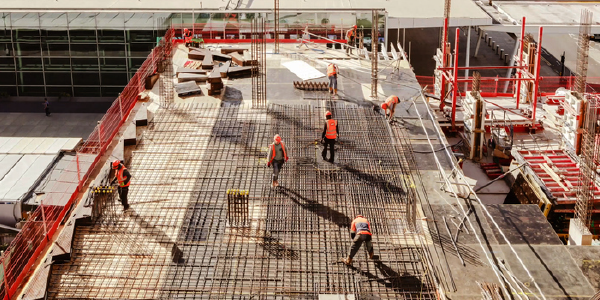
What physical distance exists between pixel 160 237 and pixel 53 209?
3.94 m

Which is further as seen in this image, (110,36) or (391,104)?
(110,36)

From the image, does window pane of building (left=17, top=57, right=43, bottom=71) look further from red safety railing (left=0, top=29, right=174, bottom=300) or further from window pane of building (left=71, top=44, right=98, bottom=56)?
red safety railing (left=0, top=29, right=174, bottom=300)

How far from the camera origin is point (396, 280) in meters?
19.6

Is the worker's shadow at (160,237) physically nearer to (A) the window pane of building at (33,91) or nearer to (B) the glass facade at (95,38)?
(B) the glass facade at (95,38)

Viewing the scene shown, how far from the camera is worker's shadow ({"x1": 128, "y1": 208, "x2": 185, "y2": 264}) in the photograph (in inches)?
815

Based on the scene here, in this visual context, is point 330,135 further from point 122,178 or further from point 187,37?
point 187,37

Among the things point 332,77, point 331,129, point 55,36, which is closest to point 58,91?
point 55,36

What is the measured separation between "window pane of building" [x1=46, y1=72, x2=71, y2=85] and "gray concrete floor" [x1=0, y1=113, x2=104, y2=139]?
2.97 metres

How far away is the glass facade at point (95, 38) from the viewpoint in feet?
153

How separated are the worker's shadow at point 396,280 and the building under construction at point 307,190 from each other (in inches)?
2.3

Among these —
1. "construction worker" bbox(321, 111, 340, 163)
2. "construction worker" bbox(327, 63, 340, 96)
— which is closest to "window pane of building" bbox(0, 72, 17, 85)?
"construction worker" bbox(327, 63, 340, 96)

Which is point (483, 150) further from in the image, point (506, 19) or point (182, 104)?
point (506, 19)

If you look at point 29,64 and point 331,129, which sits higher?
point 331,129

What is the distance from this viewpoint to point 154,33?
4828 cm
